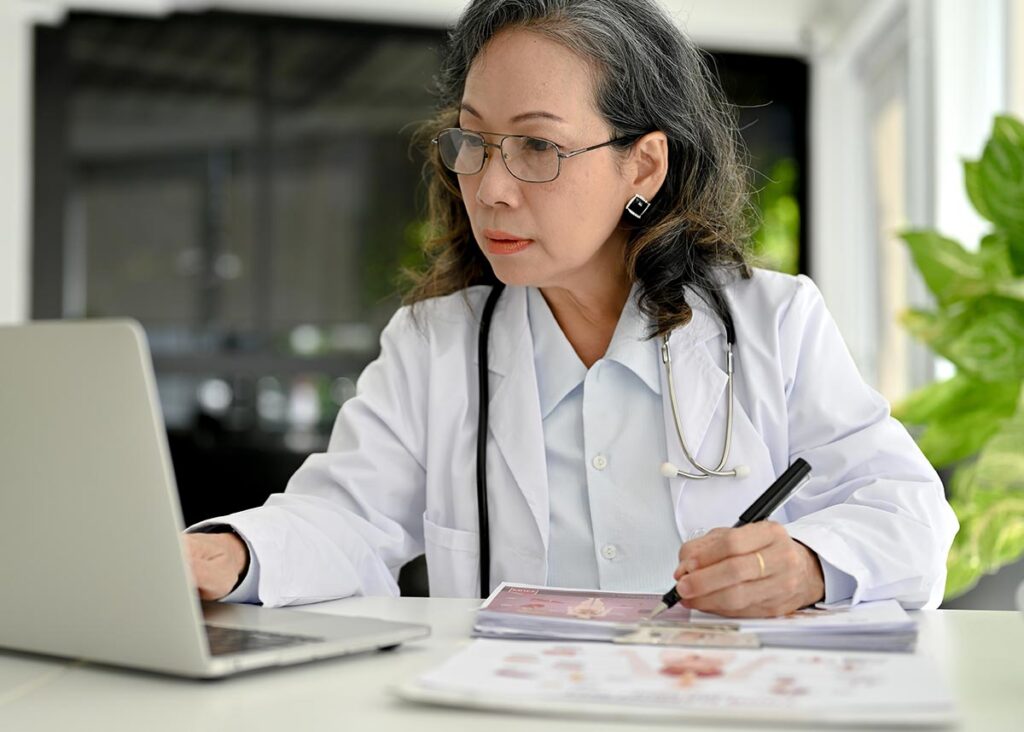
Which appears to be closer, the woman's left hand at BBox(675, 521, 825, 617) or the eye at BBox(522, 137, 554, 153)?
the woman's left hand at BBox(675, 521, 825, 617)

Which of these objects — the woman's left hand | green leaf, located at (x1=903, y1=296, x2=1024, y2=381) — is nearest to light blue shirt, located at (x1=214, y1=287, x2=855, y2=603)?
the woman's left hand

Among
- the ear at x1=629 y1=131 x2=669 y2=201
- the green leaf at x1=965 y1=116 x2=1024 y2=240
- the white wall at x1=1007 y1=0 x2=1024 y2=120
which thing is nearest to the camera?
the ear at x1=629 y1=131 x2=669 y2=201

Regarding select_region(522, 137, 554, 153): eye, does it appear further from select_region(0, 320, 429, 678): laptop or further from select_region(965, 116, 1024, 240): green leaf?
select_region(965, 116, 1024, 240): green leaf

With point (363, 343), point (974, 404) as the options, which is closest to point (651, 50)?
point (974, 404)

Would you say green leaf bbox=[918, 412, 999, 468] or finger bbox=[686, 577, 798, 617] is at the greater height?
finger bbox=[686, 577, 798, 617]

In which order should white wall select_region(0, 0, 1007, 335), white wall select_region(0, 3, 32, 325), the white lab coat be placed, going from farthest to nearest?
white wall select_region(0, 3, 32, 325) → white wall select_region(0, 0, 1007, 335) → the white lab coat

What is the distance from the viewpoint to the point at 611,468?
158 cm

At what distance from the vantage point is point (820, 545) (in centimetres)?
123

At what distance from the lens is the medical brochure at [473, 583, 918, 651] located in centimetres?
100

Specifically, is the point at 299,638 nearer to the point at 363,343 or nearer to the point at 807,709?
the point at 807,709

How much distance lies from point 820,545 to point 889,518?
0.47ft

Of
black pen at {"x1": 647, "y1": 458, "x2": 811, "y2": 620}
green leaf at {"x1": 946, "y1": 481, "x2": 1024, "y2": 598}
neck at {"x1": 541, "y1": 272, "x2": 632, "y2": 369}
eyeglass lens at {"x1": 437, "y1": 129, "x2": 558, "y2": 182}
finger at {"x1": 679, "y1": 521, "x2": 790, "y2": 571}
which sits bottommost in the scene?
green leaf at {"x1": 946, "y1": 481, "x2": 1024, "y2": 598}

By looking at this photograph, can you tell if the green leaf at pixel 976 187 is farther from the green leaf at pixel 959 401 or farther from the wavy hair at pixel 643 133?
the wavy hair at pixel 643 133

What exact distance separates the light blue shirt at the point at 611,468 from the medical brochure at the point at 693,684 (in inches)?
21.8
